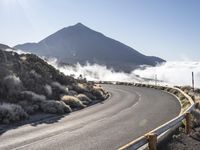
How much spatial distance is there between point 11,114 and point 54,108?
504 cm

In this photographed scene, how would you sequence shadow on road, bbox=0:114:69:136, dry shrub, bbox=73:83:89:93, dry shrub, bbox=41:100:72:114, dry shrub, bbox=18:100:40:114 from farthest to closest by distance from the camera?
dry shrub, bbox=73:83:89:93, dry shrub, bbox=41:100:72:114, dry shrub, bbox=18:100:40:114, shadow on road, bbox=0:114:69:136

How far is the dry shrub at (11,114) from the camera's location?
23622 mm

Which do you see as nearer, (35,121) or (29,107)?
(35,121)

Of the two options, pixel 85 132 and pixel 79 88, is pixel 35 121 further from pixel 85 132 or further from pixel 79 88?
pixel 79 88

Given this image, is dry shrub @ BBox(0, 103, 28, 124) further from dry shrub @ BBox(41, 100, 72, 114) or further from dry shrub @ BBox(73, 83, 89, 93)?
dry shrub @ BBox(73, 83, 89, 93)

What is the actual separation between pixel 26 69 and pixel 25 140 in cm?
2262

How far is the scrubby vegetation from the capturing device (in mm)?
27172

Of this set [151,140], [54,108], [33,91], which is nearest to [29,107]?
[54,108]

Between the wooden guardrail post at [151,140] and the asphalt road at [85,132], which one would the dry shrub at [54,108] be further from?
the wooden guardrail post at [151,140]

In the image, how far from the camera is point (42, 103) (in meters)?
29.6

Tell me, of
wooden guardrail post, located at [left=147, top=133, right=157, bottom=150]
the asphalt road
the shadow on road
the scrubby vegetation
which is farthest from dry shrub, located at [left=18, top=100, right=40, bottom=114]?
wooden guardrail post, located at [left=147, top=133, right=157, bottom=150]

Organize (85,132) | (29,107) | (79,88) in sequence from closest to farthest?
(85,132), (29,107), (79,88)

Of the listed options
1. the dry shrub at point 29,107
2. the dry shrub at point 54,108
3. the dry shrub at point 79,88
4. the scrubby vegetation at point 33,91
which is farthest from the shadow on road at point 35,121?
the dry shrub at point 79,88

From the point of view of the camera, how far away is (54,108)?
94.2 feet
